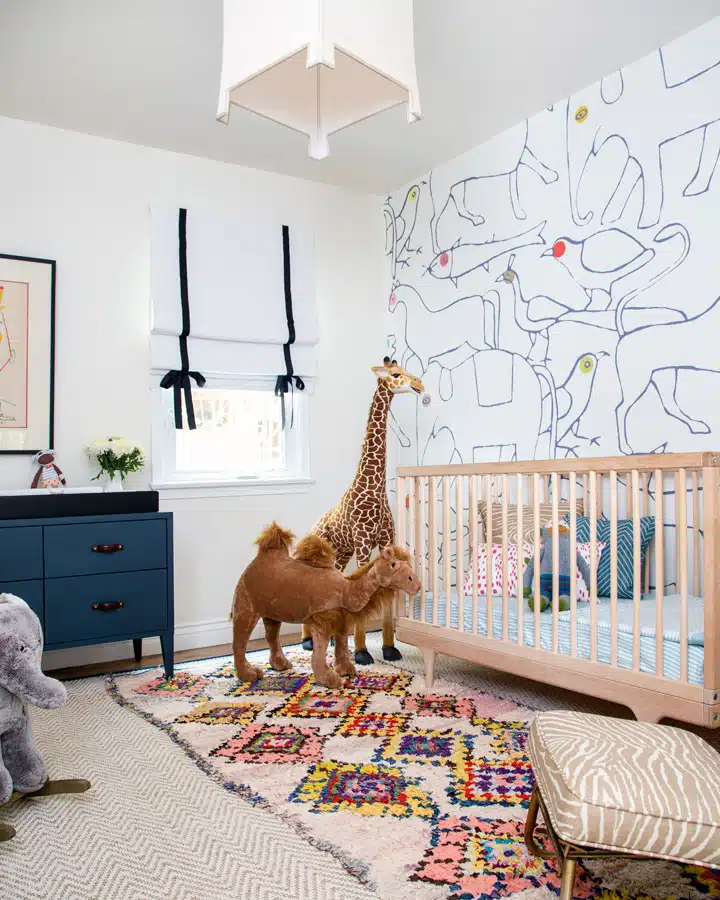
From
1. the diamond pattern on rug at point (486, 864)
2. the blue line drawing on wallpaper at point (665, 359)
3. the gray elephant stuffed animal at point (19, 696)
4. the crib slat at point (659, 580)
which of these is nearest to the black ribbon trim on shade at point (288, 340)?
the blue line drawing on wallpaper at point (665, 359)

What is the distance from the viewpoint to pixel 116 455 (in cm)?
318

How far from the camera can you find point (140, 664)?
3195 millimetres

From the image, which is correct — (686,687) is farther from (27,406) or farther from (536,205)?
(27,406)

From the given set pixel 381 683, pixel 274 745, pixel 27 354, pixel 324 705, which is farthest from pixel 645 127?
pixel 27 354

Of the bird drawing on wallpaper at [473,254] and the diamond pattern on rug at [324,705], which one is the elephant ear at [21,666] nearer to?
the diamond pattern on rug at [324,705]

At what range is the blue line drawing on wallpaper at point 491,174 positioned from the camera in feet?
10.9

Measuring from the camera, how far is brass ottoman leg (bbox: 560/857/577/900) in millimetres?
1233

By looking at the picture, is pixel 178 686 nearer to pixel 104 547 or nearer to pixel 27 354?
pixel 104 547

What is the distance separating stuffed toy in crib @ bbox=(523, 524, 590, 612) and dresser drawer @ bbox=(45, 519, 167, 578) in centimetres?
143

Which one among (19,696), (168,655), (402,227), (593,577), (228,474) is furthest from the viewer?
(402,227)

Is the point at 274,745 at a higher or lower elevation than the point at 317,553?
lower

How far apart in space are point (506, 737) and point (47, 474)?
2050 millimetres

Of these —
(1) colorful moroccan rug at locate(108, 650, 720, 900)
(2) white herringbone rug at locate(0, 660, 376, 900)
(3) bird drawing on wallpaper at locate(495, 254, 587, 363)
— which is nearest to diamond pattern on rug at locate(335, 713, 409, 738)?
(1) colorful moroccan rug at locate(108, 650, 720, 900)

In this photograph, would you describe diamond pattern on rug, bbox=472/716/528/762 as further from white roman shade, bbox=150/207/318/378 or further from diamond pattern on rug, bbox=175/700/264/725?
white roman shade, bbox=150/207/318/378
